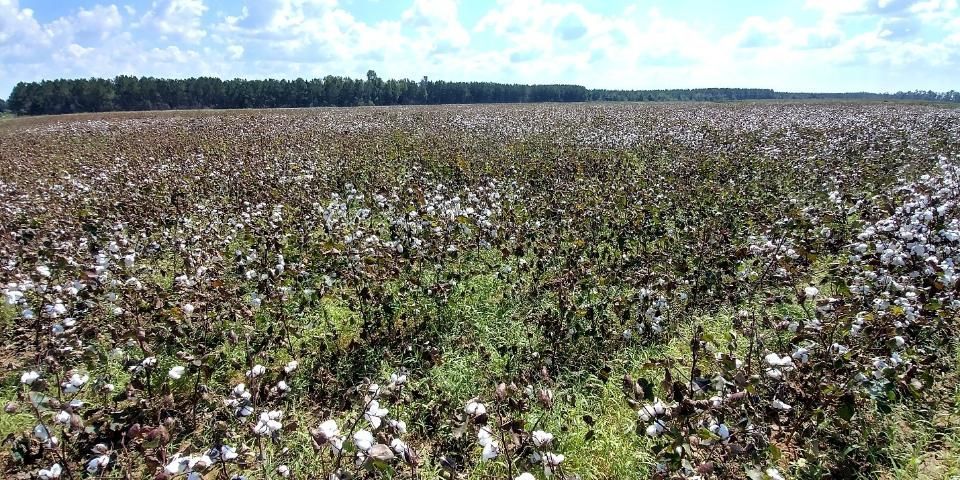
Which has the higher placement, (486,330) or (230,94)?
(230,94)

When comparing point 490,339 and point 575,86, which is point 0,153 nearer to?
point 490,339

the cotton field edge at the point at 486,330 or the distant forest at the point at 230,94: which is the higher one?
the distant forest at the point at 230,94

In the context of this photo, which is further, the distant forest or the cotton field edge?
the distant forest

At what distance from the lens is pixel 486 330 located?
5.92 m

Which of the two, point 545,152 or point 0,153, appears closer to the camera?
point 545,152

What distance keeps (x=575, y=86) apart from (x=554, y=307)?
137143mm

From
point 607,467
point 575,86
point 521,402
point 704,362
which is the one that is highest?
point 575,86

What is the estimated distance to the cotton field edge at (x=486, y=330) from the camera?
11.0 ft

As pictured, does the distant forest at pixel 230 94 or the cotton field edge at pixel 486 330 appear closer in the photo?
the cotton field edge at pixel 486 330

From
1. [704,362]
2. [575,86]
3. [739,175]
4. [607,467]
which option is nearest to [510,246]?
[704,362]

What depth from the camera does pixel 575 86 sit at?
134m

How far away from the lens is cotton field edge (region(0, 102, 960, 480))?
132 inches

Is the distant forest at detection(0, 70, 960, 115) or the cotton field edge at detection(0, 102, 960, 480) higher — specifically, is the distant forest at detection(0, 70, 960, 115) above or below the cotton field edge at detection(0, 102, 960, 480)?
above

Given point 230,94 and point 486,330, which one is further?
point 230,94
